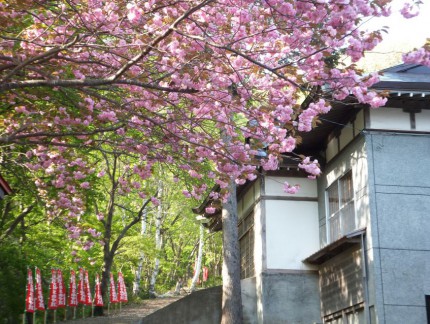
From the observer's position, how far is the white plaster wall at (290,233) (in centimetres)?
1609

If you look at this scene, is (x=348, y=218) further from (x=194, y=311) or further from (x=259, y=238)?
(x=194, y=311)

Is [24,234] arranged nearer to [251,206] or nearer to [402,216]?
[251,206]

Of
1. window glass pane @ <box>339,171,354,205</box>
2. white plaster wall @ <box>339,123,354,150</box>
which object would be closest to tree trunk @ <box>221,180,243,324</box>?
window glass pane @ <box>339,171,354,205</box>

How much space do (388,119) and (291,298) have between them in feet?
17.9

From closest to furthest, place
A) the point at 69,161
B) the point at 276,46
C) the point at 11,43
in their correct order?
the point at 276,46 < the point at 11,43 < the point at 69,161

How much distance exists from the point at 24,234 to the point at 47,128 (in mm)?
11944

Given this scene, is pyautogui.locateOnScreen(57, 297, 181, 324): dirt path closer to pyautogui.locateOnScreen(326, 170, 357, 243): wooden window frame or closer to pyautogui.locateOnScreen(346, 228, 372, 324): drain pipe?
pyautogui.locateOnScreen(326, 170, 357, 243): wooden window frame

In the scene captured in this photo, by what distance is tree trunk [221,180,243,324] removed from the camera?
16.2 m

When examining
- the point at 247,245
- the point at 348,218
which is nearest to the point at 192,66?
the point at 348,218

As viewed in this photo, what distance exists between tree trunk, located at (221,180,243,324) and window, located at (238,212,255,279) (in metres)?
0.91

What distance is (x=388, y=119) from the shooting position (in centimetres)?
1291

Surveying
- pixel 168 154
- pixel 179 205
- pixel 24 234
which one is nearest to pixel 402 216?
pixel 168 154

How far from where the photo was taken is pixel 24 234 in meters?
21.7

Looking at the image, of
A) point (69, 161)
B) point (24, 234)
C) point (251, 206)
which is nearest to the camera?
point (69, 161)
